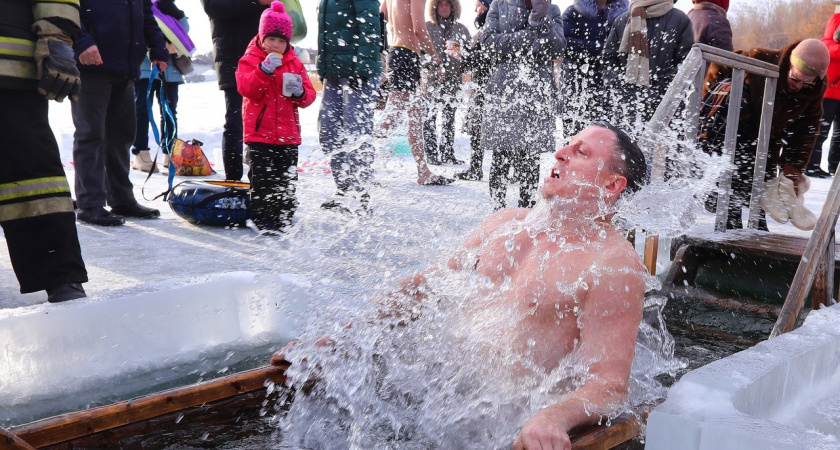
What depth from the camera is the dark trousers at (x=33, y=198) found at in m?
2.67

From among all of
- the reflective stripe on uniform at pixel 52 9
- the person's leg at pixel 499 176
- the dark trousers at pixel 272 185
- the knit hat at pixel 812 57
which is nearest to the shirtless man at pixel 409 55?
the person's leg at pixel 499 176

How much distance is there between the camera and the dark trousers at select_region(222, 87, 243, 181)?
5.52 meters

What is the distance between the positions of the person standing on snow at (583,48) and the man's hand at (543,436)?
491cm

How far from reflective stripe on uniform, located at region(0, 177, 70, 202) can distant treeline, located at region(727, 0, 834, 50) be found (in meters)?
30.1

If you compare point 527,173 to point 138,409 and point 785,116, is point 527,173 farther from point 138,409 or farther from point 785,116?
point 138,409

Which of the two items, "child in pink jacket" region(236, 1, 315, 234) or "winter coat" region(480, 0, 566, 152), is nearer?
Answer: "child in pink jacket" region(236, 1, 315, 234)

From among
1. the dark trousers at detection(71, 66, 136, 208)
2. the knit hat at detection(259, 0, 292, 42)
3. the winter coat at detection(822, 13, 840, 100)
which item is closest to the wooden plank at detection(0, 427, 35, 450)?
the dark trousers at detection(71, 66, 136, 208)

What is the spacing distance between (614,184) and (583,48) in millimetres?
4569

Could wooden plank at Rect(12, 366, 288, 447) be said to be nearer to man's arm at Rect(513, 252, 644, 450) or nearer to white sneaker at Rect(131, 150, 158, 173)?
man's arm at Rect(513, 252, 644, 450)

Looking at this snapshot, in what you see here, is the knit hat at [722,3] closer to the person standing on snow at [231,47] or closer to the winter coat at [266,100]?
the winter coat at [266,100]

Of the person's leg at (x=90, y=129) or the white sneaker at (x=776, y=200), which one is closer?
the person's leg at (x=90, y=129)

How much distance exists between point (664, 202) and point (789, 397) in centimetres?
193

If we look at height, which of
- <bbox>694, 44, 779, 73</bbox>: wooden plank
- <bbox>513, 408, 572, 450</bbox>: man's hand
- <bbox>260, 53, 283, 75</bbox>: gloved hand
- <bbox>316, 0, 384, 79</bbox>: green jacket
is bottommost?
<bbox>513, 408, 572, 450</bbox>: man's hand

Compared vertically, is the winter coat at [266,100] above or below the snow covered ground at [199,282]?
above
